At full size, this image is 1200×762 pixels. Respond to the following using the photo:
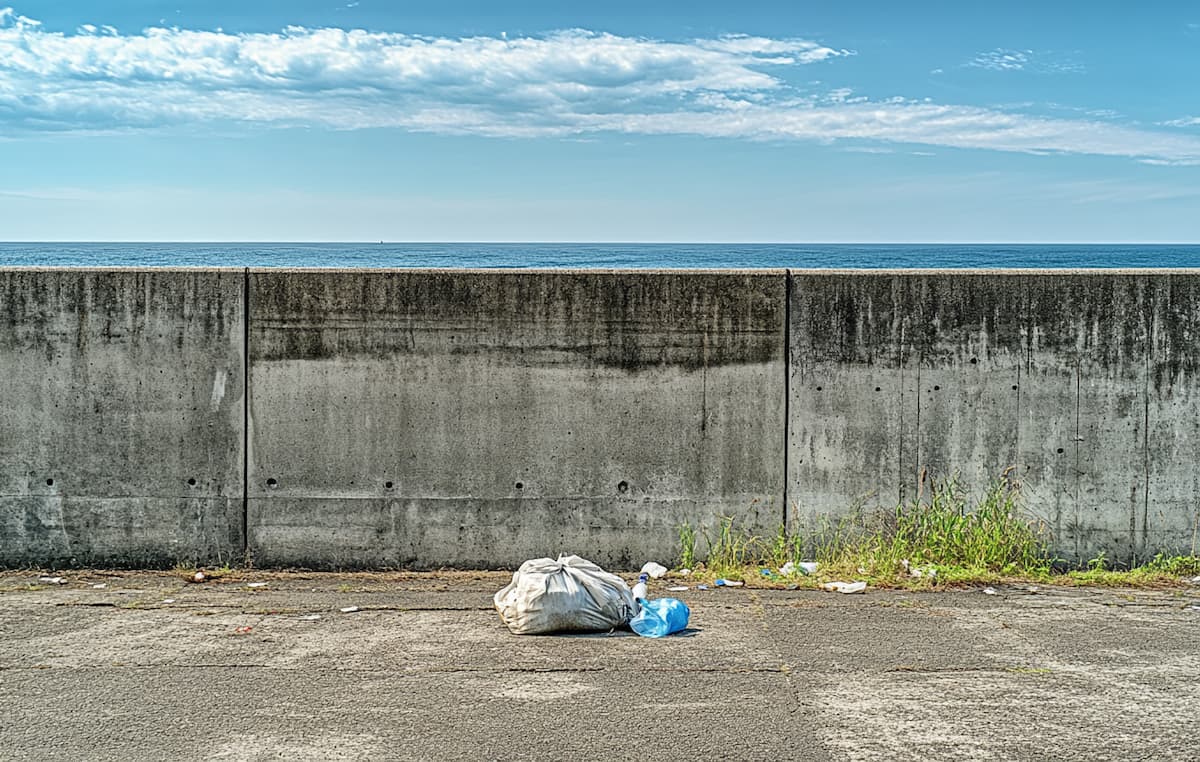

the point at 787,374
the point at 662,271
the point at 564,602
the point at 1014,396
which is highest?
the point at 662,271

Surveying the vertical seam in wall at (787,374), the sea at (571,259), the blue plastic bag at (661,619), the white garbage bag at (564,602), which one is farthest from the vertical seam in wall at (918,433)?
the sea at (571,259)

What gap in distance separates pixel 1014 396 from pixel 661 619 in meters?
2.66

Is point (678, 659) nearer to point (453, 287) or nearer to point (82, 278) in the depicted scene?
point (453, 287)

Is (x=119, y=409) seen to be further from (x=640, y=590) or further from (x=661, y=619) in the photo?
(x=661, y=619)

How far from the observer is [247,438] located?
646 cm

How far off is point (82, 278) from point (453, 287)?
2.13 meters

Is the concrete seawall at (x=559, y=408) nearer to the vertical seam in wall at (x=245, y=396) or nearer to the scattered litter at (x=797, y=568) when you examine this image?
the vertical seam in wall at (x=245, y=396)

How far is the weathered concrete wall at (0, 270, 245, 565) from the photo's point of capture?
6465 millimetres

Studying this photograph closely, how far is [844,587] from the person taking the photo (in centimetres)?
614

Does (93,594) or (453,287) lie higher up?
(453,287)

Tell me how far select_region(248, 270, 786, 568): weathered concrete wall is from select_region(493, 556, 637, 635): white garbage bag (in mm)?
957

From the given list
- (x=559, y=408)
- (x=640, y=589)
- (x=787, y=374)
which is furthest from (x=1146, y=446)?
(x=559, y=408)

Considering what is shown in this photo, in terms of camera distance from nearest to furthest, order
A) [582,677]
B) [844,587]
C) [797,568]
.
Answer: [582,677], [844,587], [797,568]

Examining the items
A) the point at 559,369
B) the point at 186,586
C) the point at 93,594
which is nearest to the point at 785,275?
the point at 559,369
